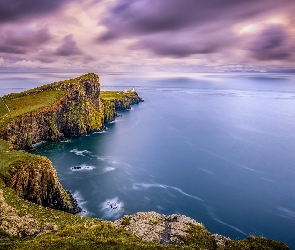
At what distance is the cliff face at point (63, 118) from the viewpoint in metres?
131

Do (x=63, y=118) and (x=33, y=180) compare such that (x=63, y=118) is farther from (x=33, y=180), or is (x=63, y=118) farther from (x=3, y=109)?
(x=33, y=180)

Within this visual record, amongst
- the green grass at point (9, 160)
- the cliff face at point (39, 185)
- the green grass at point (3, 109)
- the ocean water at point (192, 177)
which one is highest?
the green grass at point (3, 109)

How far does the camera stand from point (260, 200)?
88.8 m

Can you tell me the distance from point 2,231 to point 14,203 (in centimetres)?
1100

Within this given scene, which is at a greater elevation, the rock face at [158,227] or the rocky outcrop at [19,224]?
the rocky outcrop at [19,224]

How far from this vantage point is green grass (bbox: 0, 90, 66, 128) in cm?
13712

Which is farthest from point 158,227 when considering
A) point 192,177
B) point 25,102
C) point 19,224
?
point 25,102

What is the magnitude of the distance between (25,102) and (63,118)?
2453 cm

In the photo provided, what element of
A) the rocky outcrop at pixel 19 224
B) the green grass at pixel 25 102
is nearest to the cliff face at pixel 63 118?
the green grass at pixel 25 102

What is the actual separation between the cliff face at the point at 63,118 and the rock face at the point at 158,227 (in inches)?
3639

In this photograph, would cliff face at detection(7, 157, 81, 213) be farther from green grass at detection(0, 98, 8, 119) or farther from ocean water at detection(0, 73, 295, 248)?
green grass at detection(0, 98, 8, 119)

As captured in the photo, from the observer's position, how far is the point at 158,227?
47281 millimetres

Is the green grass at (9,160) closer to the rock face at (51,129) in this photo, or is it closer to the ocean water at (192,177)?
the rock face at (51,129)

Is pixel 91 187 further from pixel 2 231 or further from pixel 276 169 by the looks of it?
pixel 276 169
